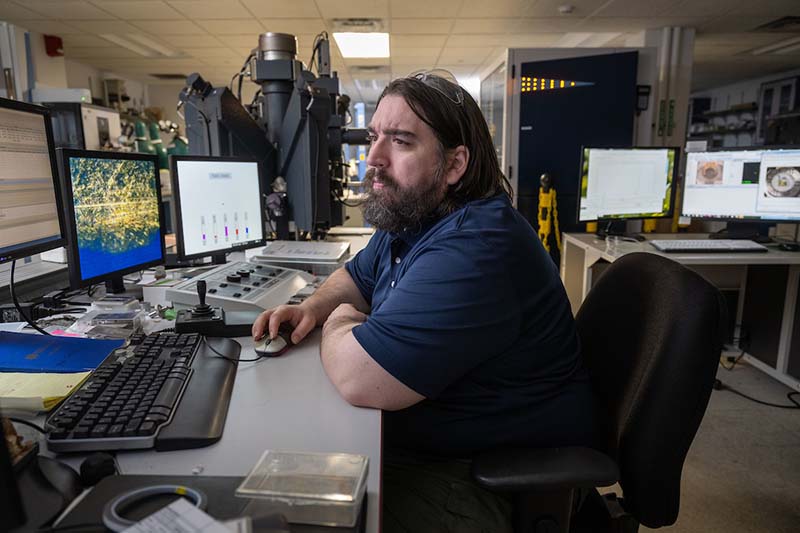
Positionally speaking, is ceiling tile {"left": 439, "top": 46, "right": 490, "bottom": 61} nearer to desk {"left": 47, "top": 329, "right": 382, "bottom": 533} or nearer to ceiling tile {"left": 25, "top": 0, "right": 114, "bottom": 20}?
ceiling tile {"left": 25, "top": 0, "right": 114, "bottom": 20}

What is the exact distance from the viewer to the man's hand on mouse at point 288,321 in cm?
110

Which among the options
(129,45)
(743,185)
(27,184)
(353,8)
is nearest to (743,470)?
(743,185)

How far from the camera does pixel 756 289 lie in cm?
282

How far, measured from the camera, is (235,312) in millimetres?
1229

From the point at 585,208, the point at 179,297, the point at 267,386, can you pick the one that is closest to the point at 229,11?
the point at 585,208

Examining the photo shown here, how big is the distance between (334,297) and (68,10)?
193 inches

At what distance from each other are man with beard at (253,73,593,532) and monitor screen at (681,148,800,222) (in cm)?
186

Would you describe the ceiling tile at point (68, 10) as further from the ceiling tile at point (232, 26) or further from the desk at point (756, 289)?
the desk at point (756, 289)

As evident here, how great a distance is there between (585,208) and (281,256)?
1624mm

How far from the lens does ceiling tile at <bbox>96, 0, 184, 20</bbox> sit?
14.4 ft

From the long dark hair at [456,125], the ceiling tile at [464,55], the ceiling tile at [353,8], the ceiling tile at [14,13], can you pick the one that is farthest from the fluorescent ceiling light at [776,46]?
the ceiling tile at [14,13]

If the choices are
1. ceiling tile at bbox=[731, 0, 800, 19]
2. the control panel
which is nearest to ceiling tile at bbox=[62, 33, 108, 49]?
the control panel

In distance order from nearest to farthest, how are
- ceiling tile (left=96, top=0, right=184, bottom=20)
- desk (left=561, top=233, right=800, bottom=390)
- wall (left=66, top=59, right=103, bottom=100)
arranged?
desk (left=561, top=233, right=800, bottom=390) < ceiling tile (left=96, top=0, right=184, bottom=20) < wall (left=66, top=59, right=103, bottom=100)

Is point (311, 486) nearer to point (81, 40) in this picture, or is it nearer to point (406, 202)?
point (406, 202)
